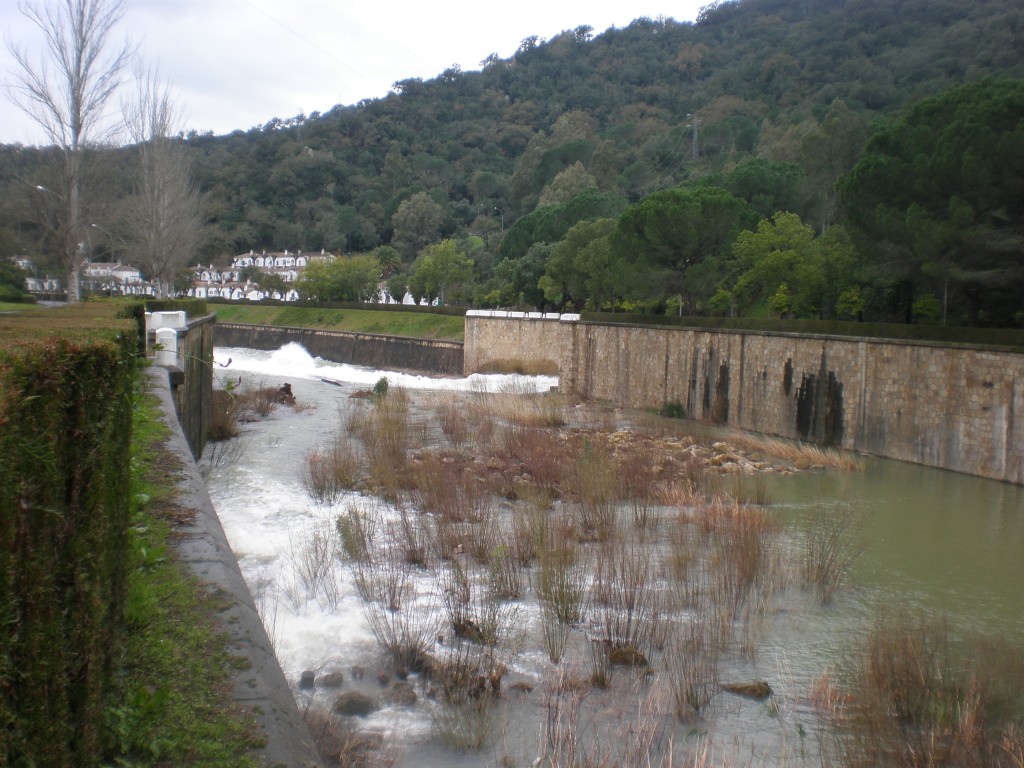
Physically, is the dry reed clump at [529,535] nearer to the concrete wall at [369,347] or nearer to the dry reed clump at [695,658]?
the dry reed clump at [695,658]

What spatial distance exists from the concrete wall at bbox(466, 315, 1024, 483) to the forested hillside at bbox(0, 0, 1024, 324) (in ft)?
7.40

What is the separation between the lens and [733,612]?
28.8 ft

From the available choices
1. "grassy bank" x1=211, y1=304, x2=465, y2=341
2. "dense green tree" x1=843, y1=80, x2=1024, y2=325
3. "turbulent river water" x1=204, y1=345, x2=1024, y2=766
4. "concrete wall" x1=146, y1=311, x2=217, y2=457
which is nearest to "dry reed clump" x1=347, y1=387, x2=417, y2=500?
"turbulent river water" x1=204, y1=345, x2=1024, y2=766

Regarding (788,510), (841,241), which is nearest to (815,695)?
(788,510)

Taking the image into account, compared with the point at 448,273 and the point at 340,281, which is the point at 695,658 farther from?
the point at 340,281

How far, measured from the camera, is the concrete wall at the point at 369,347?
46344 mm

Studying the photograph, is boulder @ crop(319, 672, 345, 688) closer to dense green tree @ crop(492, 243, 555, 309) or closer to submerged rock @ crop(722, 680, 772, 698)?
submerged rock @ crop(722, 680, 772, 698)

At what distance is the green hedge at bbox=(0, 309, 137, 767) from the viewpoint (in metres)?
2.25

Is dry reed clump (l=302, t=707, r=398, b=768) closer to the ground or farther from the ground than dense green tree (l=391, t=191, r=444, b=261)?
closer to the ground

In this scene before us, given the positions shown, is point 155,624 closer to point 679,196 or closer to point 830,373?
point 830,373

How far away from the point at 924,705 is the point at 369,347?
46.2 m

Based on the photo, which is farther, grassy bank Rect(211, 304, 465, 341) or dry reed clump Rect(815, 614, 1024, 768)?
grassy bank Rect(211, 304, 465, 341)

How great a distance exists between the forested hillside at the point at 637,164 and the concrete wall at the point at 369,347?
251 inches

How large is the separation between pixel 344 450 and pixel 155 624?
39.8 feet
